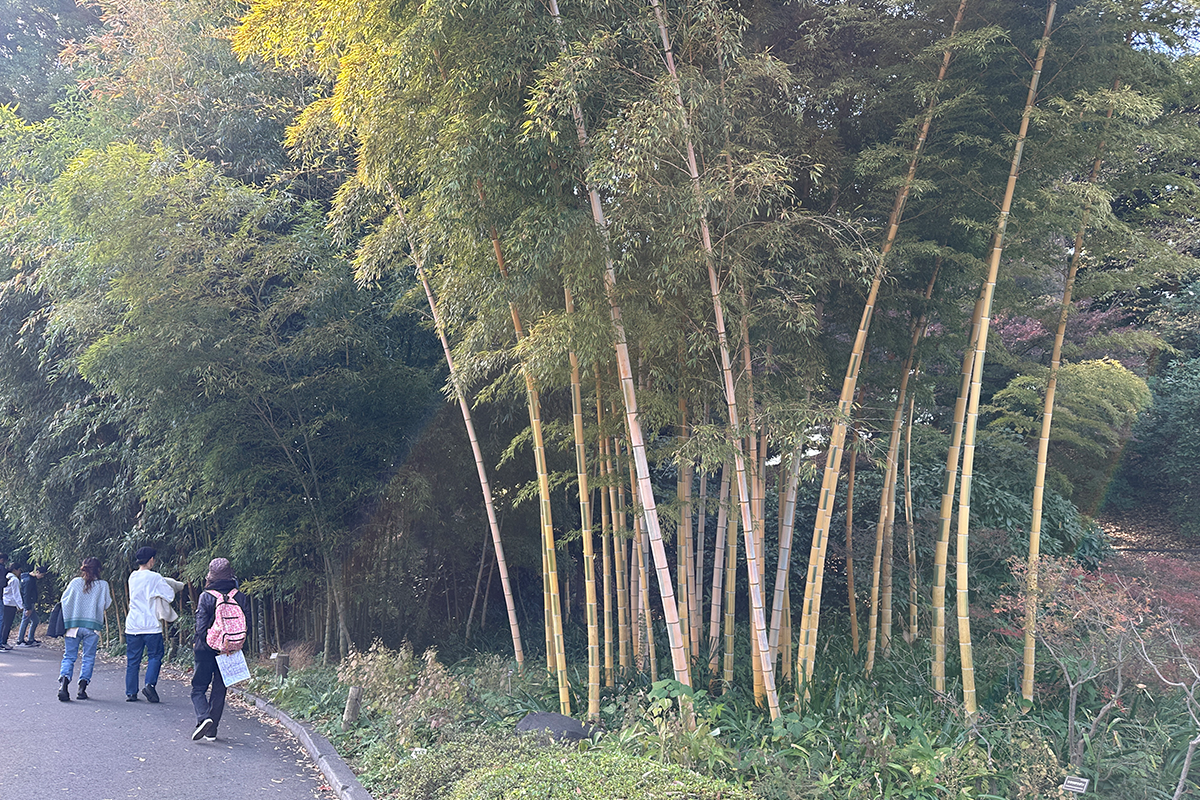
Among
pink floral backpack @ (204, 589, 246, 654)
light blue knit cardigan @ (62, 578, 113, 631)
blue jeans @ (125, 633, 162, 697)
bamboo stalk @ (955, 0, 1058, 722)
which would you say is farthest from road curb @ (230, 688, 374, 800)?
bamboo stalk @ (955, 0, 1058, 722)

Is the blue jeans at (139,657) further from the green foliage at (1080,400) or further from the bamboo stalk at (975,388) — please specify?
the green foliage at (1080,400)

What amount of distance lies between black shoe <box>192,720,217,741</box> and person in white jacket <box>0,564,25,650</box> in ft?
21.2

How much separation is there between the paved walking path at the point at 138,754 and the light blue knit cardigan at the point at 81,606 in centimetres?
56

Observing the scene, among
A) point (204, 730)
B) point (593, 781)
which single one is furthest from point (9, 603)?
point (593, 781)

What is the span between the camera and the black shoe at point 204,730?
471 centimetres

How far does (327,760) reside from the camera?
4.36 meters

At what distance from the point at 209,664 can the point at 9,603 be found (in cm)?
684

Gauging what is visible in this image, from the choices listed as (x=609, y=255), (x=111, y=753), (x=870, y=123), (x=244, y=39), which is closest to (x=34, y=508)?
(x=111, y=753)

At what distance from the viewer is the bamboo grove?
3594 mm

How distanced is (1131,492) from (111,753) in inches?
476

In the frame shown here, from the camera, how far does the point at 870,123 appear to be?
4297 mm

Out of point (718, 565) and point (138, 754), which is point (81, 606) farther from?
point (718, 565)

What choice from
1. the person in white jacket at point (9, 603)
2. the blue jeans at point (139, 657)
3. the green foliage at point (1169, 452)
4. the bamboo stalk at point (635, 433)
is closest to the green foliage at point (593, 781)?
the bamboo stalk at point (635, 433)

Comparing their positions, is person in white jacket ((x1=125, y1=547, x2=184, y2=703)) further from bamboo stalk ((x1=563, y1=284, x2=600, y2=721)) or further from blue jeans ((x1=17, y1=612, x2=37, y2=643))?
blue jeans ((x1=17, y1=612, x2=37, y2=643))
